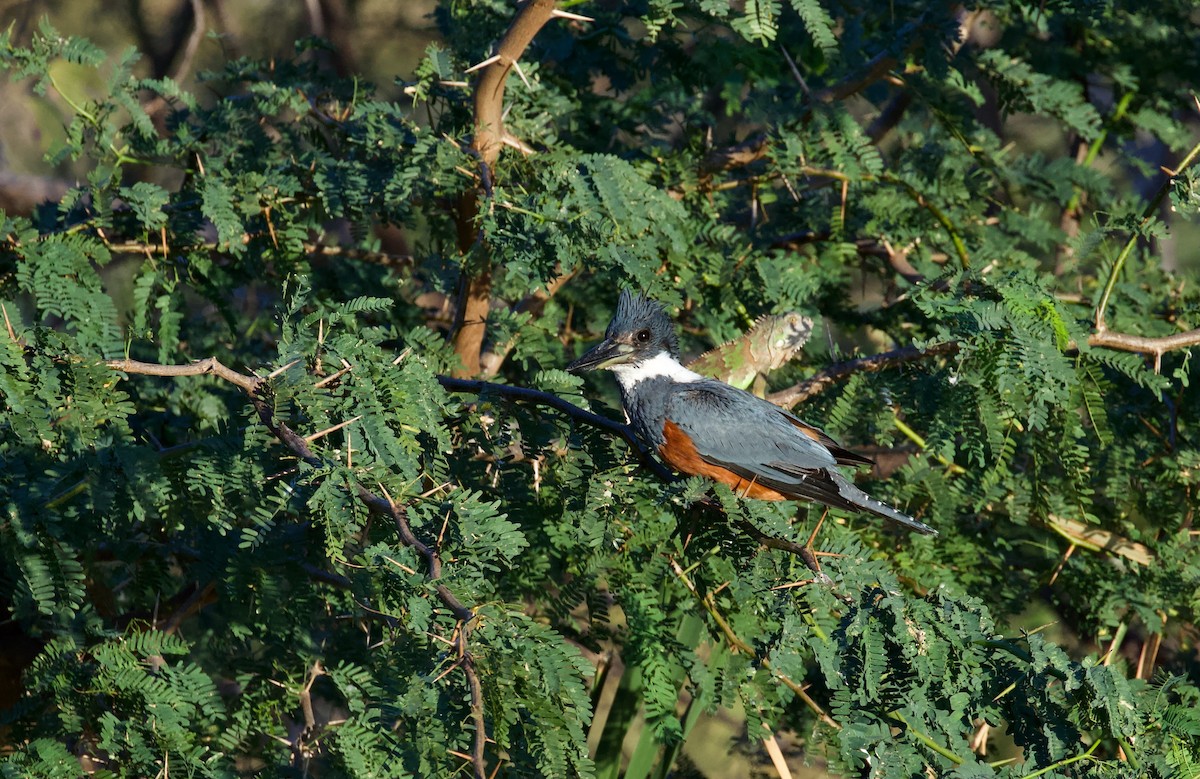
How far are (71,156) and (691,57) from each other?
2887 millimetres

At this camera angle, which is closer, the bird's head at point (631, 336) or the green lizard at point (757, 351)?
the bird's head at point (631, 336)

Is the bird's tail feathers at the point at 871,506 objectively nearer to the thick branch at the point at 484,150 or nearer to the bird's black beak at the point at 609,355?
the bird's black beak at the point at 609,355

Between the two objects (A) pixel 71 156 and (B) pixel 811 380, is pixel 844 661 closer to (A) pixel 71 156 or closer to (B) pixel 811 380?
(B) pixel 811 380

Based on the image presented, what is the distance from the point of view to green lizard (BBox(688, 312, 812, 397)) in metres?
4.43

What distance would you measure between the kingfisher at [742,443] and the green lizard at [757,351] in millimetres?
405

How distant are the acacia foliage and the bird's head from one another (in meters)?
0.15

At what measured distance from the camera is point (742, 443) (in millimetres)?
3871

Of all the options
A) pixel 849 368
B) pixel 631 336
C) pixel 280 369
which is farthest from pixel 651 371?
pixel 280 369

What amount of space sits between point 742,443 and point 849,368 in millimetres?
505

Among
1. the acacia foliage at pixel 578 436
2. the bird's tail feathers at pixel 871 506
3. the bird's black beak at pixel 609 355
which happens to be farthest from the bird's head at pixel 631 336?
the bird's tail feathers at pixel 871 506

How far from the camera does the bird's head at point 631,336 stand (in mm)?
4211

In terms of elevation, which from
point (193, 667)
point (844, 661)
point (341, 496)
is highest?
point (341, 496)

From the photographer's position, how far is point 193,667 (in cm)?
358

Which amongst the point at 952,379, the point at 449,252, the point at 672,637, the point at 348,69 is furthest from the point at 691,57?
the point at 348,69
